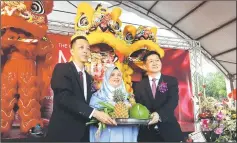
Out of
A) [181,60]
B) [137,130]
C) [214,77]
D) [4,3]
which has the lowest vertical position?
[137,130]

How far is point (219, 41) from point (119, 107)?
196 centimetres

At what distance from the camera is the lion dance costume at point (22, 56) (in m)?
1.14

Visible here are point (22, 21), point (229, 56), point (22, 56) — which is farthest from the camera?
point (229, 56)

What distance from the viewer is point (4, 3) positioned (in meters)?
1.14

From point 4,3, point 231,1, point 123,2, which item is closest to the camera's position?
point 4,3

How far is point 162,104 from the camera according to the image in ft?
3.49

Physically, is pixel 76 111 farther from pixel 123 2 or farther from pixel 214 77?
pixel 123 2

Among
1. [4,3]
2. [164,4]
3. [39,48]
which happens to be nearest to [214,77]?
[164,4]

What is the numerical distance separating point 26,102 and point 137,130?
0.54 meters

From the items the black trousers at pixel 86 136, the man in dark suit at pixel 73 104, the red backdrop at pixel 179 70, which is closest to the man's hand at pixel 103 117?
the man in dark suit at pixel 73 104

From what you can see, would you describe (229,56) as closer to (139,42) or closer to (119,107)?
(139,42)

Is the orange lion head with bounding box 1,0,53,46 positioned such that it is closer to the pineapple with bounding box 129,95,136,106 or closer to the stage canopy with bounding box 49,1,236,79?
the pineapple with bounding box 129,95,136,106

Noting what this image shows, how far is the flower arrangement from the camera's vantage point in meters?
1.33

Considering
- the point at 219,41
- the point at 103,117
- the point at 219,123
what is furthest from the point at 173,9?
the point at 103,117
